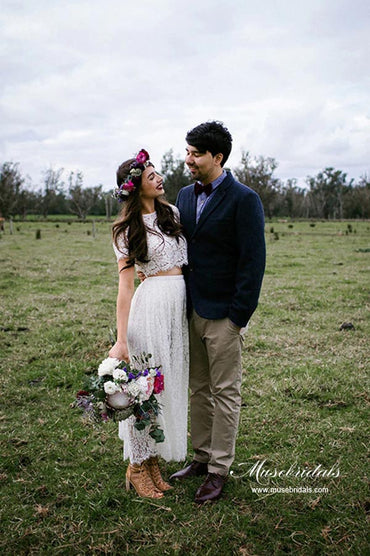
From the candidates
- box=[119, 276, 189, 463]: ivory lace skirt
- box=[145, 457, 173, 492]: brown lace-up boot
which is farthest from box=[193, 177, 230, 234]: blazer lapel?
box=[145, 457, 173, 492]: brown lace-up boot

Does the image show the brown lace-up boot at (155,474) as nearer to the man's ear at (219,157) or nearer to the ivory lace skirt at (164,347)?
the ivory lace skirt at (164,347)

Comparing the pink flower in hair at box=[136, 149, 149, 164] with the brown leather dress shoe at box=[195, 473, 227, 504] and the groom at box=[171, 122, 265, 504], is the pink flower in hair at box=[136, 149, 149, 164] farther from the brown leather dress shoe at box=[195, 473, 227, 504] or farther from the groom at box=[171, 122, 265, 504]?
the brown leather dress shoe at box=[195, 473, 227, 504]

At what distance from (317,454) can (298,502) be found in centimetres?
64

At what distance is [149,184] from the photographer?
129 inches

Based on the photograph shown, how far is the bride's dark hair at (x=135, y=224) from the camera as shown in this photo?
3.17m

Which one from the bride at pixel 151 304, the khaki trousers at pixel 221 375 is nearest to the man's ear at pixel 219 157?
the bride at pixel 151 304

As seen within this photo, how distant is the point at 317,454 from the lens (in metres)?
3.84

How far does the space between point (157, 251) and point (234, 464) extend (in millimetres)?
1951

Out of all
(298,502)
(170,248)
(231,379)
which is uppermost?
(170,248)

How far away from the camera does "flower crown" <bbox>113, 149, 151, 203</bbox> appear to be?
3.20 metres

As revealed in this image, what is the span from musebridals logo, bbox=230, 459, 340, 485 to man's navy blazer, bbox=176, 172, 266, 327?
133 cm

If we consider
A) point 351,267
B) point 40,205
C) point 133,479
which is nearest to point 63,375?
point 133,479

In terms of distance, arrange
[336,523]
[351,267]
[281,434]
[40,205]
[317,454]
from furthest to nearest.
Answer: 1. [40,205]
2. [351,267]
3. [281,434]
4. [317,454]
5. [336,523]

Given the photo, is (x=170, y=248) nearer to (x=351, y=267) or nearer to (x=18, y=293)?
(x=18, y=293)
